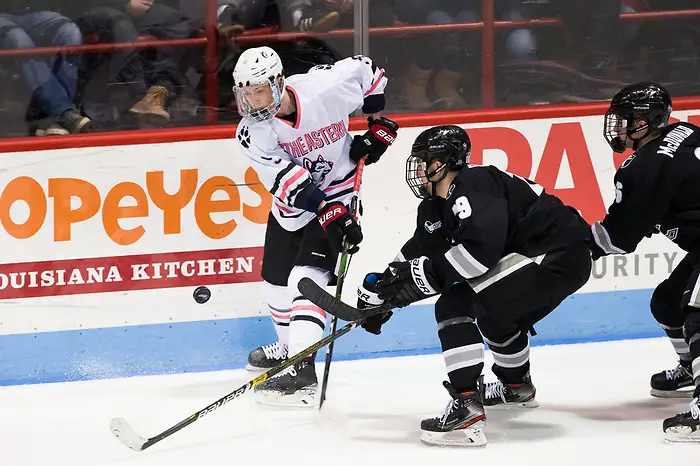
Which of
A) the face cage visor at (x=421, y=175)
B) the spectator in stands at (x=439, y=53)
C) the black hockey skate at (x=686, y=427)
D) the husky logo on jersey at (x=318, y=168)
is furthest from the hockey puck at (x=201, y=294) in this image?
the black hockey skate at (x=686, y=427)

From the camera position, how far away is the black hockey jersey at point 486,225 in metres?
3.30

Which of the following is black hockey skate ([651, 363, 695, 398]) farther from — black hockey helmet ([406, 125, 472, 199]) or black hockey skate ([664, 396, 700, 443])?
black hockey helmet ([406, 125, 472, 199])

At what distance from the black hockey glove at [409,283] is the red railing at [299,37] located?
123 cm

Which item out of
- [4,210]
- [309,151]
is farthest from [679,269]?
[4,210]

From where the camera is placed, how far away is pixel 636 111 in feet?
11.7

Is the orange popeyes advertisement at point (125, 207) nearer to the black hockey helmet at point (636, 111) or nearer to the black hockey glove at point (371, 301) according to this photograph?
the black hockey glove at point (371, 301)

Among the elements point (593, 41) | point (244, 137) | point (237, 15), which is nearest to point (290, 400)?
point (244, 137)

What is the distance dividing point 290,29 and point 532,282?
1643 millimetres

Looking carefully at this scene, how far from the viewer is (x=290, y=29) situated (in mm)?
4559

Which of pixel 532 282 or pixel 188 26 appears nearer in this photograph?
pixel 532 282

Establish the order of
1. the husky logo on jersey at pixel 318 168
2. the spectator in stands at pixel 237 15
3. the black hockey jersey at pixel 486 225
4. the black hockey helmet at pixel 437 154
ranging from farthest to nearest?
the spectator in stands at pixel 237 15 → the husky logo on jersey at pixel 318 168 → the black hockey helmet at pixel 437 154 → the black hockey jersey at pixel 486 225

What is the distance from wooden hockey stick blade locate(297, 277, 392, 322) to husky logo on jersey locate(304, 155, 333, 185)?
0.52m

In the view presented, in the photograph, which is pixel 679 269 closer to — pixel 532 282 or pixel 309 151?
pixel 532 282

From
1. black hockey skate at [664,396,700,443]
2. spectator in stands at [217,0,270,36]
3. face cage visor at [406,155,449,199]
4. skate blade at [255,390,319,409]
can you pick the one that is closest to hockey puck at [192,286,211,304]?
skate blade at [255,390,319,409]
